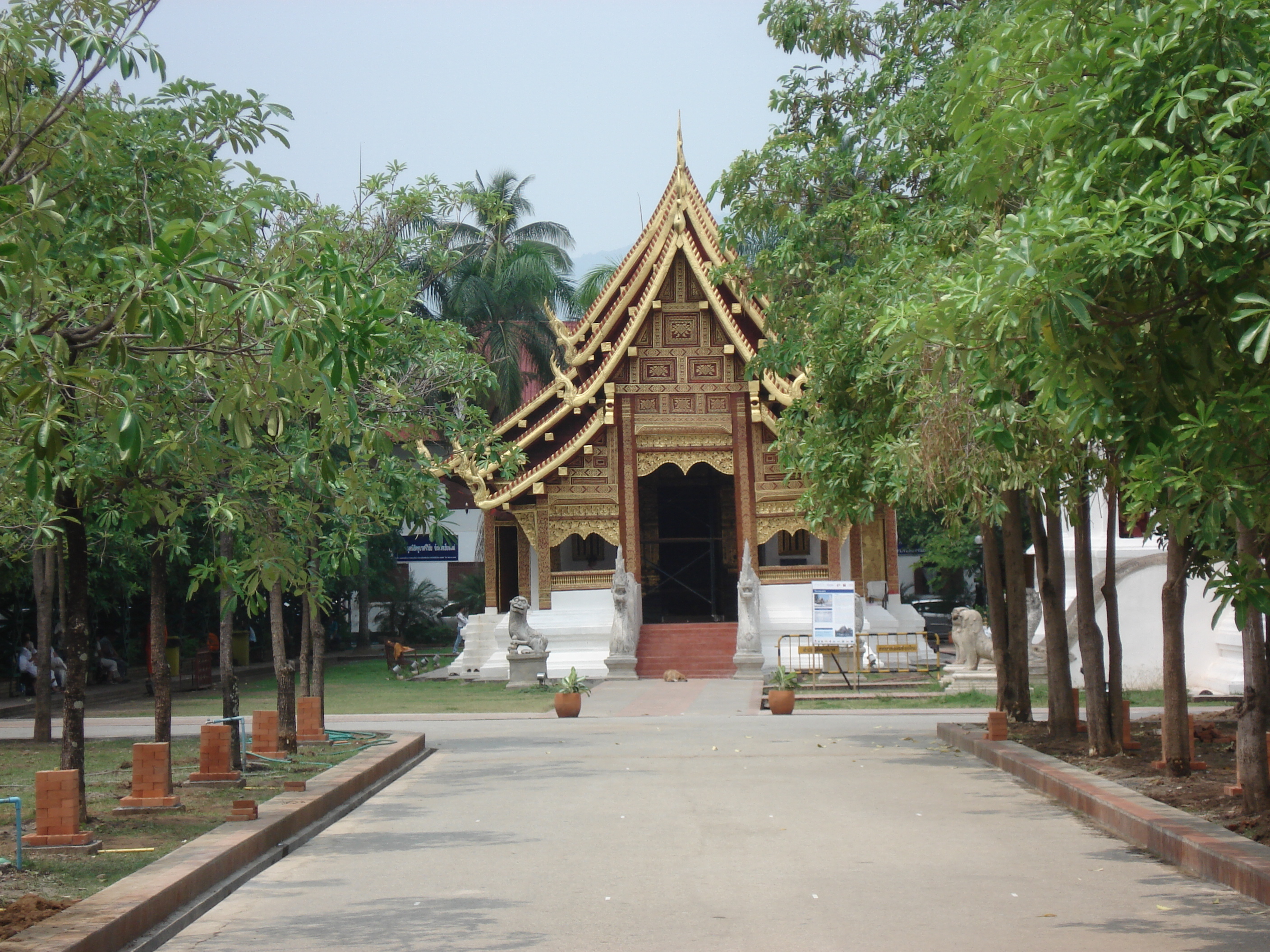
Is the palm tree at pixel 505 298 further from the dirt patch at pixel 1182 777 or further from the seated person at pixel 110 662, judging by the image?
the dirt patch at pixel 1182 777

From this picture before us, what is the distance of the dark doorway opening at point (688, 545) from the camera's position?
109 ft

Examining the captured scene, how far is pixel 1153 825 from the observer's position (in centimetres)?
830

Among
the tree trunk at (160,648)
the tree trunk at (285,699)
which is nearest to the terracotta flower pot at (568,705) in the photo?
the tree trunk at (285,699)

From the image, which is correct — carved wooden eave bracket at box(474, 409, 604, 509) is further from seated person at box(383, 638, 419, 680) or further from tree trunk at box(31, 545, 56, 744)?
tree trunk at box(31, 545, 56, 744)

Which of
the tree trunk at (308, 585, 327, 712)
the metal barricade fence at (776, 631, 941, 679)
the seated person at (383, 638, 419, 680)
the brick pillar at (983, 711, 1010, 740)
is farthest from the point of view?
the seated person at (383, 638, 419, 680)

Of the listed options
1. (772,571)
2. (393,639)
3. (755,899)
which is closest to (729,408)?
(772,571)

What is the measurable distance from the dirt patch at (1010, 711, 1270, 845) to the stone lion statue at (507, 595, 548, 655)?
1456 centimetres

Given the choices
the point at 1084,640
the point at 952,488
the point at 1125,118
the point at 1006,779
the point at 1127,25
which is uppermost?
the point at 1127,25

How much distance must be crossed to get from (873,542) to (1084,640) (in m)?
19.5

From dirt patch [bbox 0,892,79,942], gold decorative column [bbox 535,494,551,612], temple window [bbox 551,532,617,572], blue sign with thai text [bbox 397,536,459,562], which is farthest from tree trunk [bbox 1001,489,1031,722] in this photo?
blue sign with thai text [bbox 397,536,459,562]

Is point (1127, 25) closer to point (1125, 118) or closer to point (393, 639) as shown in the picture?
point (1125, 118)

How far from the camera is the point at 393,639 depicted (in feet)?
142

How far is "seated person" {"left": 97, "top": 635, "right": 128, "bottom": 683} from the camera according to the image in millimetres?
30719

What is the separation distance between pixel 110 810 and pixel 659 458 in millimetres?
21170
